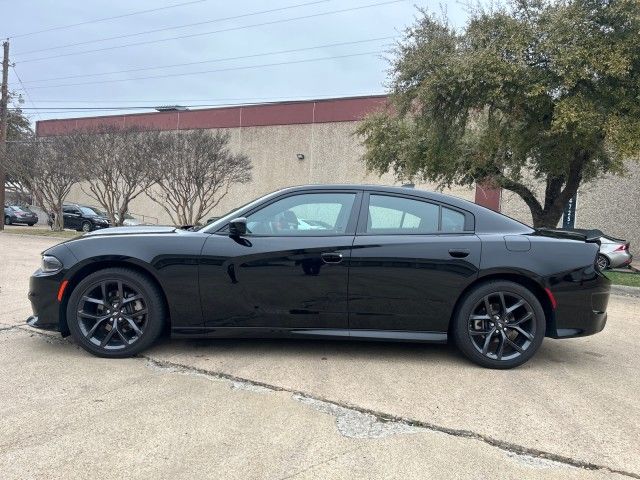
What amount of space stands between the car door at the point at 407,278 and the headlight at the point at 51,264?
247 centimetres

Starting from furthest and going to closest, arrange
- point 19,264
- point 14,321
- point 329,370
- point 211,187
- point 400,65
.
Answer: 1. point 211,187
2. point 400,65
3. point 19,264
4. point 14,321
5. point 329,370

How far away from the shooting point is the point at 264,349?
436 centimetres

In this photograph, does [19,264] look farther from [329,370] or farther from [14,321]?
[329,370]

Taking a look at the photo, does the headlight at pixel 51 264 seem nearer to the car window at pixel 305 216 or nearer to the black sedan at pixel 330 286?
the black sedan at pixel 330 286

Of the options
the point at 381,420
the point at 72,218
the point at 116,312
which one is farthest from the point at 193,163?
the point at 381,420

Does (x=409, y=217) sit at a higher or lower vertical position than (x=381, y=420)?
higher

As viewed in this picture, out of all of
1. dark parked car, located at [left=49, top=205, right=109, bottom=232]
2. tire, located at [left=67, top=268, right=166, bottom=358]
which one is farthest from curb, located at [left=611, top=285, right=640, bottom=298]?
dark parked car, located at [left=49, top=205, right=109, bottom=232]

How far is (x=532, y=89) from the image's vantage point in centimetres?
1020

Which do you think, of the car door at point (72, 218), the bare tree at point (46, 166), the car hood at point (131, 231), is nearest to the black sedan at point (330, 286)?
the car hood at point (131, 231)

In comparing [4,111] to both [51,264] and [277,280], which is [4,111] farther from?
[277,280]

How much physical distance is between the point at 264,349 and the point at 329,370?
744mm

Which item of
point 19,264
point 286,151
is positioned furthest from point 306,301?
point 286,151

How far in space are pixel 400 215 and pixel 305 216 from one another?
826 mm

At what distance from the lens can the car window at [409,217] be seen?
Result: 4.12 metres
